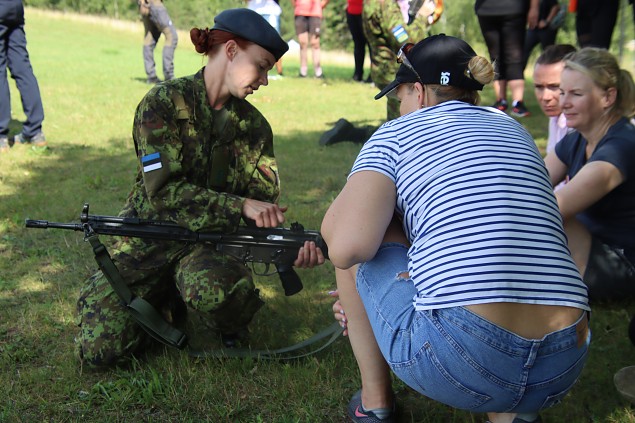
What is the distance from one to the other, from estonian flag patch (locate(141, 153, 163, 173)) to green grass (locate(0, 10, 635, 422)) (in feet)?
2.92

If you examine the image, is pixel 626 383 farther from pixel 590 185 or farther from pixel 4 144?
pixel 4 144

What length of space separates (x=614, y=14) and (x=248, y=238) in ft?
16.4

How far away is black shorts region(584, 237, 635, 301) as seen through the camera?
145 inches

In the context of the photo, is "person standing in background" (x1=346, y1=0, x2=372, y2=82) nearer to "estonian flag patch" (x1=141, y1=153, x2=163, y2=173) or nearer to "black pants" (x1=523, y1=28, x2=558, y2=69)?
"black pants" (x1=523, y1=28, x2=558, y2=69)

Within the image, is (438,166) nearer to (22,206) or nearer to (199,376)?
(199,376)

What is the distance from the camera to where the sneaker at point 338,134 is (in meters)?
8.14

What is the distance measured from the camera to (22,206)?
18.6ft

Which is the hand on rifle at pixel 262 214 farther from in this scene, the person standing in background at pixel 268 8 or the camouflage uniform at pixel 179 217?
the person standing in background at pixel 268 8

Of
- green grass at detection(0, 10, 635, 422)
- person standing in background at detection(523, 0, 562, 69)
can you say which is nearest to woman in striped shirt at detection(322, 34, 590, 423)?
green grass at detection(0, 10, 635, 422)

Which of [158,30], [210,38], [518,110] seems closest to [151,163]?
[210,38]

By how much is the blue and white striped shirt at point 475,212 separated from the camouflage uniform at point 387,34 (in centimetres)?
514

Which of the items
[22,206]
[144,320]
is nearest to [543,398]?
[144,320]

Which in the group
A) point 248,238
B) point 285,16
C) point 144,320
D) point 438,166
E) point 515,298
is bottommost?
point 285,16

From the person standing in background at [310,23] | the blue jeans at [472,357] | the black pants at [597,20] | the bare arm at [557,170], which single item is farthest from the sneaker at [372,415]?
the person standing in background at [310,23]
